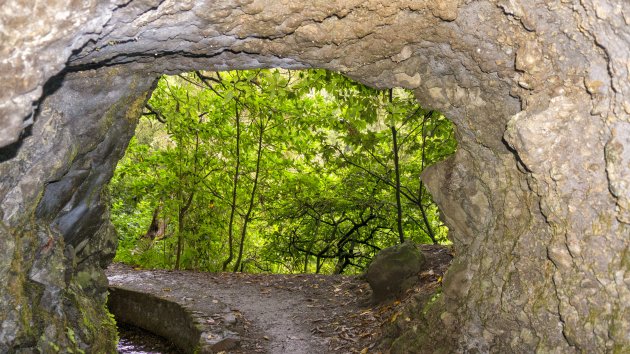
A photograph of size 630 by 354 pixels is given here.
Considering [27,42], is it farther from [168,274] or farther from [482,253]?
[168,274]

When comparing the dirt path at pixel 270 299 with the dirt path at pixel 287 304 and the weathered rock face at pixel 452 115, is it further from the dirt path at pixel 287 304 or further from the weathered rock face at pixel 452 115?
the weathered rock face at pixel 452 115

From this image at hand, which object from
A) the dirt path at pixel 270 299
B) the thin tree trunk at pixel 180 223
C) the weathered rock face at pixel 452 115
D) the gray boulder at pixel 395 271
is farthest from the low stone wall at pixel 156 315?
the thin tree trunk at pixel 180 223

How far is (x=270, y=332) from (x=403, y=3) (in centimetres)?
498

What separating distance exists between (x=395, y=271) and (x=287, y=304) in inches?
82.0

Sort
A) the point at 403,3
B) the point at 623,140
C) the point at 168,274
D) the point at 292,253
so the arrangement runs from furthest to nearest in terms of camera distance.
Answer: the point at 292,253 → the point at 168,274 → the point at 403,3 → the point at 623,140

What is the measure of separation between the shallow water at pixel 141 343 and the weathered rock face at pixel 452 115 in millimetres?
2829

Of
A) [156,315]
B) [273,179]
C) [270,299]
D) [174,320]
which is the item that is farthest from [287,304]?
[273,179]

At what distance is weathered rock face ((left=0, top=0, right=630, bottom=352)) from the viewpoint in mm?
3064

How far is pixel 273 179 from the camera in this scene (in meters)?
12.6

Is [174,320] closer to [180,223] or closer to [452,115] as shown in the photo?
[180,223]

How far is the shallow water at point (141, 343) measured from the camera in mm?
7891

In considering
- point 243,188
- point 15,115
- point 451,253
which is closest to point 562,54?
point 15,115

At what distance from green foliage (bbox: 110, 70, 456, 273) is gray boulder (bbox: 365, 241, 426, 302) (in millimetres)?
3001

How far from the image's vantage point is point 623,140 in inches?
125
